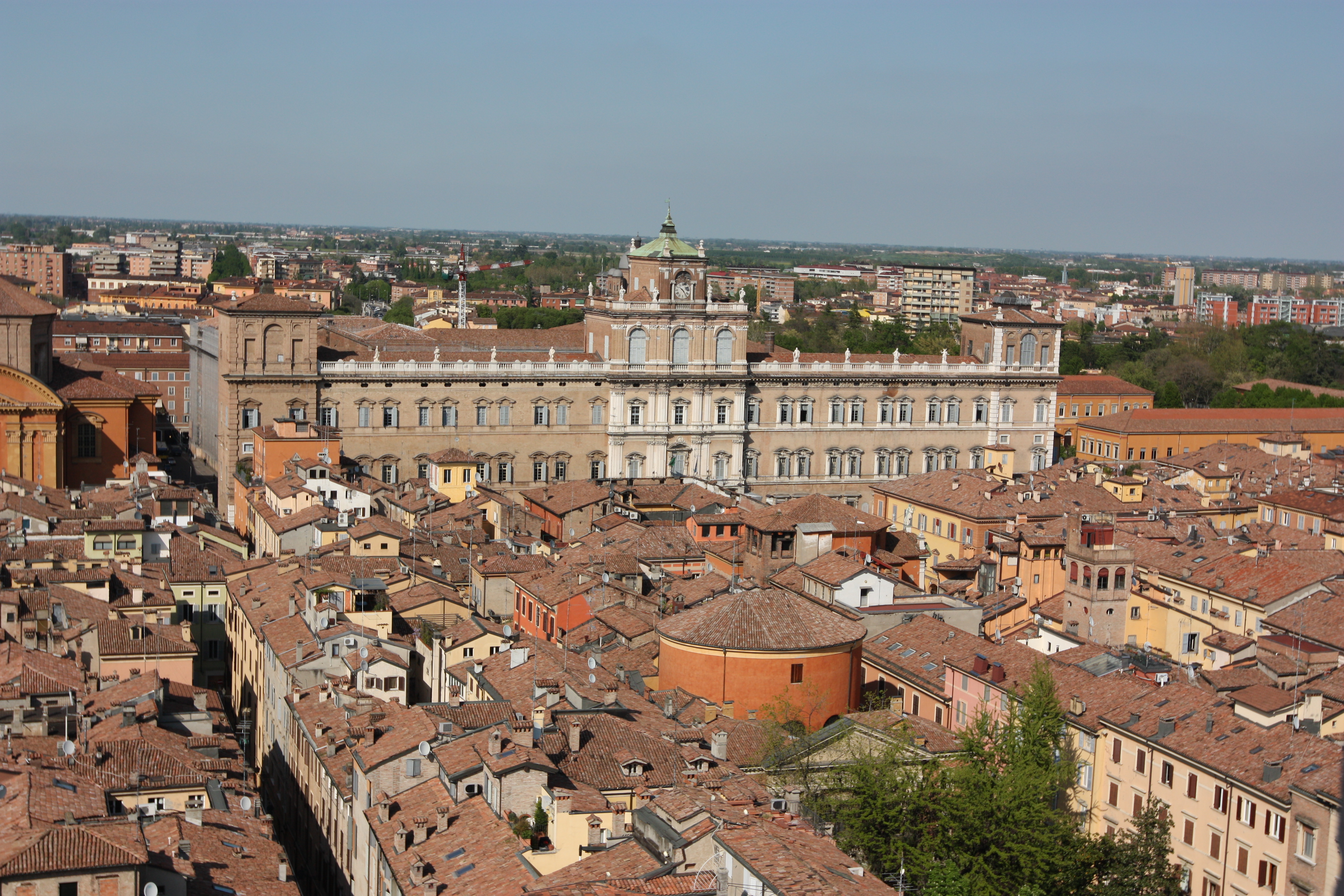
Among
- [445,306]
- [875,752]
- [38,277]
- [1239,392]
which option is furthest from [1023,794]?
[38,277]

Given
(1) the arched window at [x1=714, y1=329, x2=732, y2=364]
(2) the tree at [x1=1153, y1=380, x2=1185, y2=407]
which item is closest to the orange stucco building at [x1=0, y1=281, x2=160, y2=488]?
(1) the arched window at [x1=714, y1=329, x2=732, y2=364]

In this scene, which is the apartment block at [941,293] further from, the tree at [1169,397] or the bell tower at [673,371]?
the bell tower at [673,371]

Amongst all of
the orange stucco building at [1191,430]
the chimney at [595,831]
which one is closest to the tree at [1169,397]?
the orange stucco building at [1191,430]

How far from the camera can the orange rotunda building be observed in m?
30.5

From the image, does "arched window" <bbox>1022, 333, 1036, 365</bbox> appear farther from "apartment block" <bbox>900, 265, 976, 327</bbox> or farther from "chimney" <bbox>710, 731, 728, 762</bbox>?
"apartment block" <bbox>900, 265, 976, 327</bbox>

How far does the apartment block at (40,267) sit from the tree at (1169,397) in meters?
111

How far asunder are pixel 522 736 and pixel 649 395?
144ft

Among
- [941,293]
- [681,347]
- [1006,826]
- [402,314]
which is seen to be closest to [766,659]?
[1006,826]

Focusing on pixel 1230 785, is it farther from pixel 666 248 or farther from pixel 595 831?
pixel 666 248

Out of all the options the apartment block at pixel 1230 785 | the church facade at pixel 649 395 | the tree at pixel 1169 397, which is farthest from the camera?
the tree at pixel 1169 397

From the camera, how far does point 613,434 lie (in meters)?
66.7

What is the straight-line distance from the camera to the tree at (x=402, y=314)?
13512 centimetres

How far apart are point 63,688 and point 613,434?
39.3 metres

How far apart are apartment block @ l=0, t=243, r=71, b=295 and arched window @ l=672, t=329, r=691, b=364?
117m
